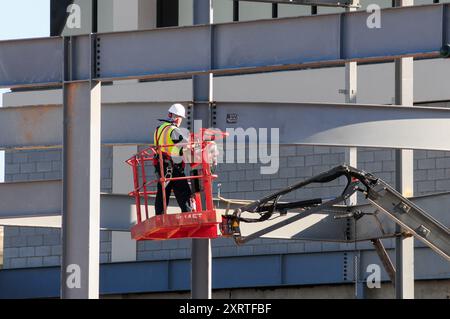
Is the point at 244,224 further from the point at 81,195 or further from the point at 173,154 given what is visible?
the point at 81,195

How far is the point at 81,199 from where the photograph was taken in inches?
743

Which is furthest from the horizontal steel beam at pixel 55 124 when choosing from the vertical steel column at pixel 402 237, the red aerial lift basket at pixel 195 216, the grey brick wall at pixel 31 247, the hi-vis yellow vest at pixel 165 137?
the grey brick wall at pixel 31 247

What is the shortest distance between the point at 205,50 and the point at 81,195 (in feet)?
8.46

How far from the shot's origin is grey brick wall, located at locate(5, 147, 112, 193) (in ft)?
118

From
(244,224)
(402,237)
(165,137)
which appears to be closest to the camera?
(165,137)

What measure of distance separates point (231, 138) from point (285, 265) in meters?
13.6

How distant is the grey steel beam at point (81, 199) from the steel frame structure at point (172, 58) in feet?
0.04

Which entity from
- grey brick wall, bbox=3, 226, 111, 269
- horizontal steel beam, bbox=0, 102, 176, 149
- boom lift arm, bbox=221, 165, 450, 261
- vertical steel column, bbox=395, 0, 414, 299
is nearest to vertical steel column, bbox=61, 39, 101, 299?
horizontal steel beam, bbox=0, 102, 176, 149

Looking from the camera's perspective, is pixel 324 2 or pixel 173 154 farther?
pixel 324 2

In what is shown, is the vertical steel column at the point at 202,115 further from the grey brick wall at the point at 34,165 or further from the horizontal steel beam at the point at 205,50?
the grey brick wall at the point at 34,165

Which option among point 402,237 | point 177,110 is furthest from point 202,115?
point 402,237
